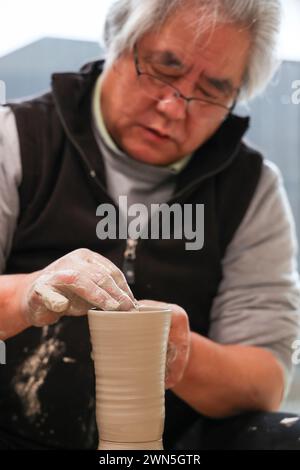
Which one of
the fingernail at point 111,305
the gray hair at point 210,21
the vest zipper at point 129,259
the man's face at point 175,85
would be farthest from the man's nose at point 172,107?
the fingernail at point 111,305

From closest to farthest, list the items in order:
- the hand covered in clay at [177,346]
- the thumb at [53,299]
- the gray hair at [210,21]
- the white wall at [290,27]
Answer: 1. the thumb at [53,299]
2. the hand covered in clay at [177,346]
3. the gray hair at [210,21]
4. the white wall at [290,27]

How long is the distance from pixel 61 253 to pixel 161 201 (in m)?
0.23

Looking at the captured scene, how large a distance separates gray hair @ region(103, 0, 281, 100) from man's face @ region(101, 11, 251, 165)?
16 mm

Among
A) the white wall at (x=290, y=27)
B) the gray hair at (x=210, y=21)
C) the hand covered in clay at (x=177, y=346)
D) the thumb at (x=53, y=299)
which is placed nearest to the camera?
the thumb at (x=53, y=299)

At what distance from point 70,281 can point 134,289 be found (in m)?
0.45

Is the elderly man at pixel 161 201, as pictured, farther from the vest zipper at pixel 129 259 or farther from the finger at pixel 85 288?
the finger at pixel 85 288

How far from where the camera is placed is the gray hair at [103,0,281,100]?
128 cm

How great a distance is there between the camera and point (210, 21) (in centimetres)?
128

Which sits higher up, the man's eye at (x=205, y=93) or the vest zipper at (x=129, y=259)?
the man's eye at (x=205, y=93)

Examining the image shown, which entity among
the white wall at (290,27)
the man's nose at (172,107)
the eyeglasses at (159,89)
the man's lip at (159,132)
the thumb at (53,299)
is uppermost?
the white wall at (290,27)

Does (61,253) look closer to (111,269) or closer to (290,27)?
(111,269)

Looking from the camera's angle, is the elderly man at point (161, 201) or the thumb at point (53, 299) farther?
the elderly man at point (161, 201)

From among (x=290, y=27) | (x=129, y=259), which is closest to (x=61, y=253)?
(x=129, y=259)

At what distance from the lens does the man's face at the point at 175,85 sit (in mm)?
1308
